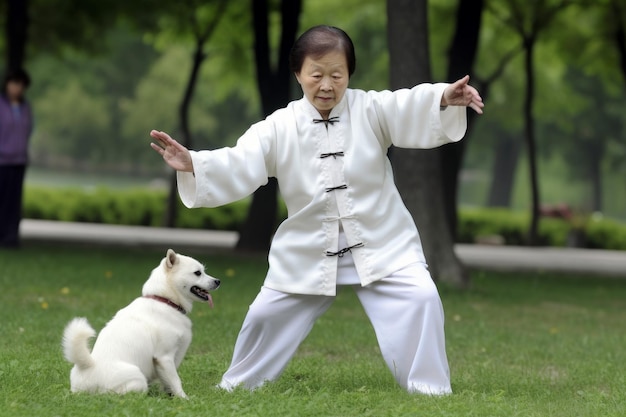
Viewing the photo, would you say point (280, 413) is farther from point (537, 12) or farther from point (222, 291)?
point (537, 12)

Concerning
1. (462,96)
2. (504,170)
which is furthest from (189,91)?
(504,170)

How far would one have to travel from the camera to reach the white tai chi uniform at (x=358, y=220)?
241 inches

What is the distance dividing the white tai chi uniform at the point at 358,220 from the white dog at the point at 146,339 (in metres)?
0.42

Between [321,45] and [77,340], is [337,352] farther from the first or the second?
[77,340]

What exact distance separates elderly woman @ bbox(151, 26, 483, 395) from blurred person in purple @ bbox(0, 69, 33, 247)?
9.42 meters

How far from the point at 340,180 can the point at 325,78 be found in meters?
0.53

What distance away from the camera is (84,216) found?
3191cm

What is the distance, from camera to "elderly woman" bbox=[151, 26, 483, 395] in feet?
20.0

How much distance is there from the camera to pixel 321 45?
604cm

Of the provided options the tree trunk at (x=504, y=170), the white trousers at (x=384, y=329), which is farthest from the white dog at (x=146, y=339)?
the tree trunk at (x=504, y=170)

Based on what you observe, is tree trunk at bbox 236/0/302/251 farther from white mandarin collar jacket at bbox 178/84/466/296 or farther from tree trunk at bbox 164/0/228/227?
white mandarin collar jacket at bbox 178/84/466/296

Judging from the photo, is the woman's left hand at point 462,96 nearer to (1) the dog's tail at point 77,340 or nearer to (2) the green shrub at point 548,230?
(1) the dog's tail at point 77,340

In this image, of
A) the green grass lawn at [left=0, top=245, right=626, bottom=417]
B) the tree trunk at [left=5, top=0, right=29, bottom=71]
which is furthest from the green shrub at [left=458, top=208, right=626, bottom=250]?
the tree trunk at [left=5, top=0, right=29, bottom=71]

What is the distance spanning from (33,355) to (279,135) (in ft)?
8.06
